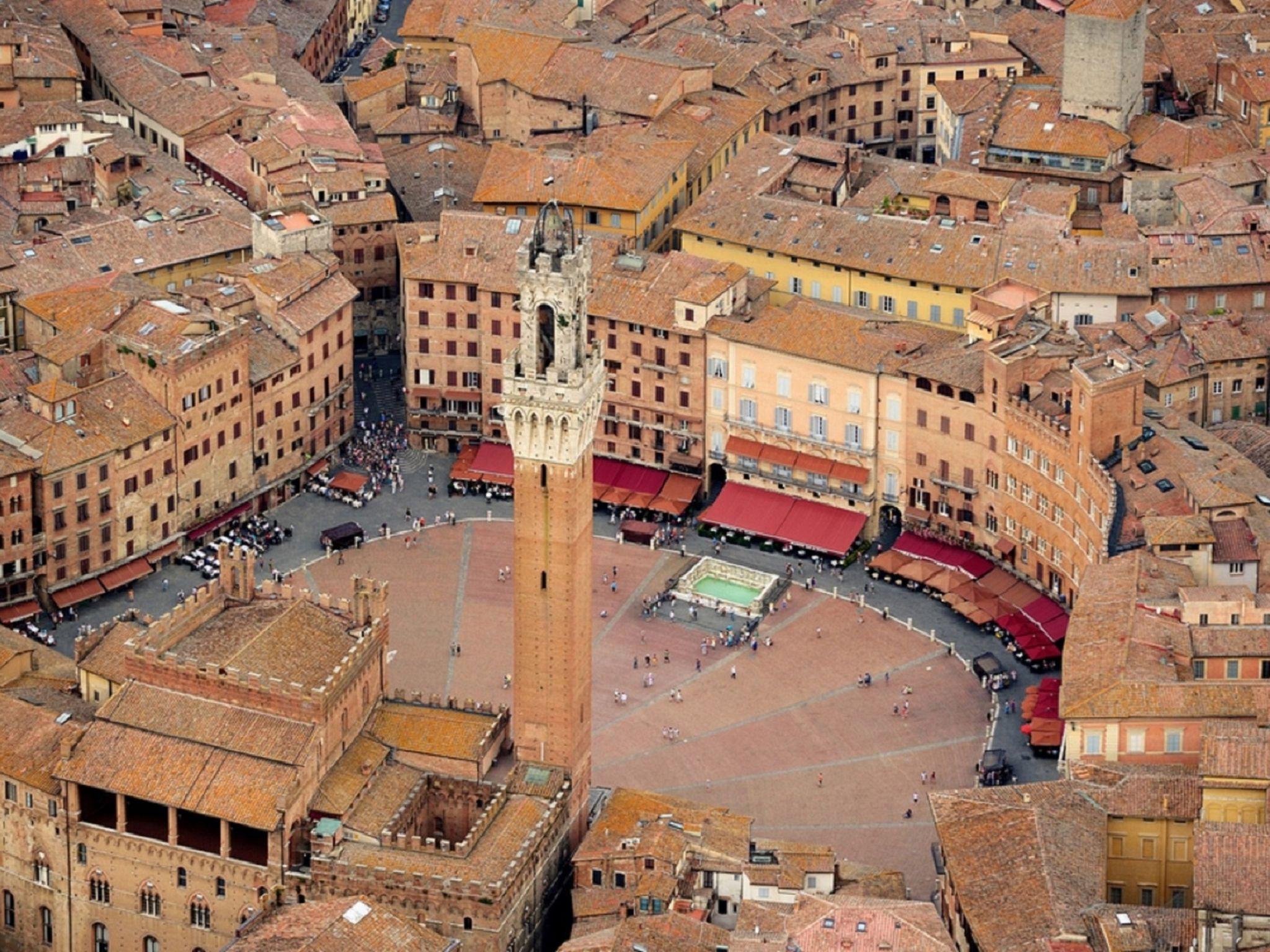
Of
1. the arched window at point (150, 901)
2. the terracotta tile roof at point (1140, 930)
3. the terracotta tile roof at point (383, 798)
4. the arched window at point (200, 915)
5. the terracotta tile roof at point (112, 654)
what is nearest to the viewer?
the terracotta tile roof at point (1140, 930)

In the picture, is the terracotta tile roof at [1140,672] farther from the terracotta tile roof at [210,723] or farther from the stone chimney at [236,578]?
the stone chimney at [236,578]

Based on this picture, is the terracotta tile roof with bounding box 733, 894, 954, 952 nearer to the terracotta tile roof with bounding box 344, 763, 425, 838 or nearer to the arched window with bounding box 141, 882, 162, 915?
the terracotta tile roof with bounding box 344, 763, 425, 838

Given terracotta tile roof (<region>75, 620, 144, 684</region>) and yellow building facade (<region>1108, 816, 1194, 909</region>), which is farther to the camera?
terracotta tile roof (<region>75, 620, 144, 684</region>)

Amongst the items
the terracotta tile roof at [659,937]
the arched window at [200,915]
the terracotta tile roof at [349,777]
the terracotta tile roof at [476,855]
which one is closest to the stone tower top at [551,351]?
the terracotta tile roof at [349,777]

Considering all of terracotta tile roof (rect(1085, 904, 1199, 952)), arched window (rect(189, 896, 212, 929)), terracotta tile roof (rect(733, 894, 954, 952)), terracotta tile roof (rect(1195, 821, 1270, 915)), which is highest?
terracotta tile roof (rect(1195, 821, 1270, 915))

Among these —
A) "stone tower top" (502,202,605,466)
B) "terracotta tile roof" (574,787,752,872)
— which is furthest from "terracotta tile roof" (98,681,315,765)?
"stone tower top" (502,202,605,466)

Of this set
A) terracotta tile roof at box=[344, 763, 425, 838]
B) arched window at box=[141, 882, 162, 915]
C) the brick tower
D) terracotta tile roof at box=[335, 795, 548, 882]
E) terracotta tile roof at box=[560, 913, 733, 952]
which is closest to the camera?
terracotta tile roof at box=[560, 913, 733, 952]
